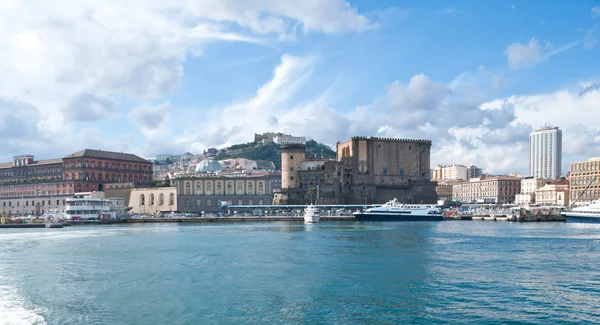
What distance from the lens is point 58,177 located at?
103250 mm

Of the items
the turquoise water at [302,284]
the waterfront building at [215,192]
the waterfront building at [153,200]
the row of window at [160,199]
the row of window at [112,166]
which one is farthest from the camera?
the row of window at [112,166]

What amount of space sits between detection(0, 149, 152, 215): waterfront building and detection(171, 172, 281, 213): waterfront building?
1667 centimetres

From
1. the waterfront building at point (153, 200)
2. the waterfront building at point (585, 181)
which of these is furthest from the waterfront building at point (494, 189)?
the waterfront building at point (153, 200)

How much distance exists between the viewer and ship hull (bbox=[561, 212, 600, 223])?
80750 mm

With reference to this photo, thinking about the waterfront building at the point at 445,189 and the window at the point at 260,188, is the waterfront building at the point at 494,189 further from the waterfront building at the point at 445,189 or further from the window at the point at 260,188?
the window at the point at 260,188

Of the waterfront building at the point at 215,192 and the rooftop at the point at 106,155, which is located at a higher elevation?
the rooftop at the point at 106,155

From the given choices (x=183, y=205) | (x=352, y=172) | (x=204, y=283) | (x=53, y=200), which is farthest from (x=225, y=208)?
(x=204, y=283)

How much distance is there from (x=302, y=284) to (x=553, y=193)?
423 feet

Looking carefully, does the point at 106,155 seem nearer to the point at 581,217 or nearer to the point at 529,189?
the point at 581,217

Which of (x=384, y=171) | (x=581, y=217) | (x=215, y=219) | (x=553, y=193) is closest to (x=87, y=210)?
(x=215, y=219)

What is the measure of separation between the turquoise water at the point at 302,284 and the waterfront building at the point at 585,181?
82.9m

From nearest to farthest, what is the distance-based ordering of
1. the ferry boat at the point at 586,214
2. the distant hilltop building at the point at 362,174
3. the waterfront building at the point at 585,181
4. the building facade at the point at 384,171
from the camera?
1. the ferry boat at the point at 586,214
2. the distant hilltop building at the point at 362,174
3. the building facade at the point at 384,171
4. the waterfront building at the point at 585,181

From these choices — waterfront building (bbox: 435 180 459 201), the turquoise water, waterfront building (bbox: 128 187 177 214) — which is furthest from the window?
waterfront building (bbox: 435 180 459 201)

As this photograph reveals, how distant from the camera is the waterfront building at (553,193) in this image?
13212cm
